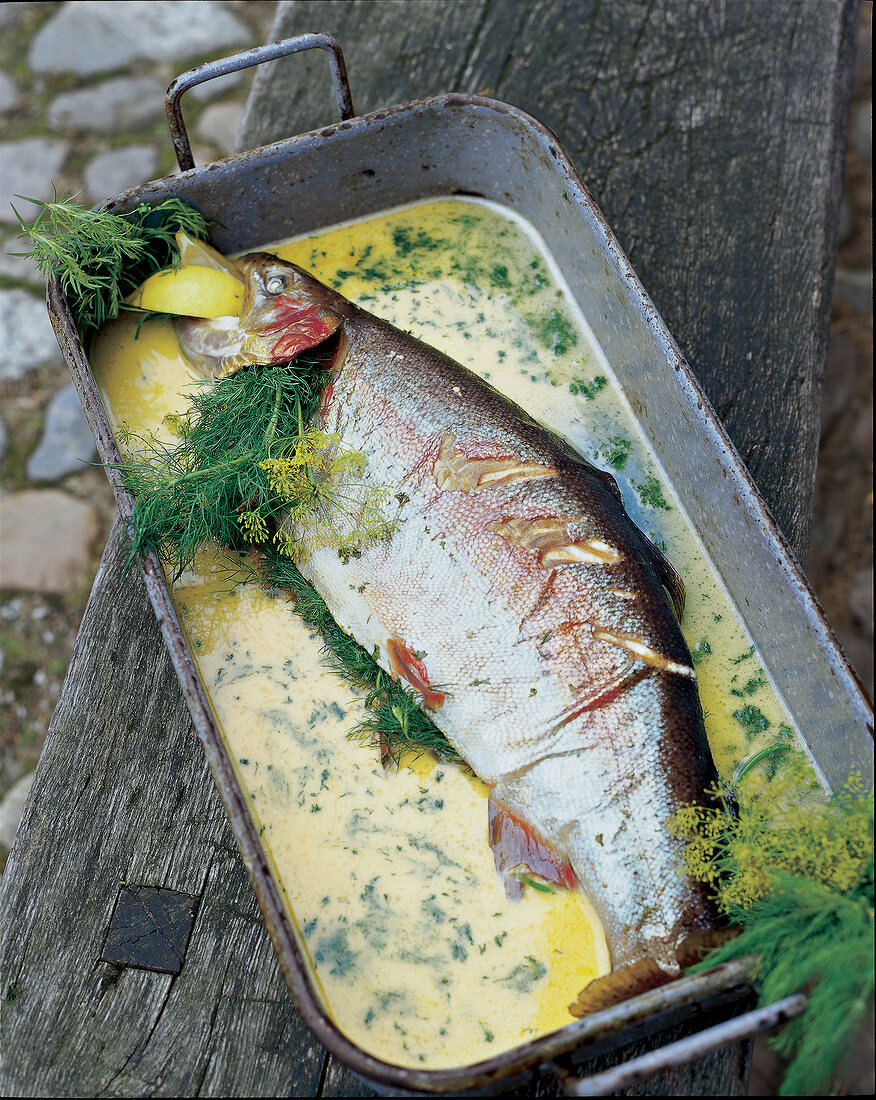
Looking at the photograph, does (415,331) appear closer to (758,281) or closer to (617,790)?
(758,281)

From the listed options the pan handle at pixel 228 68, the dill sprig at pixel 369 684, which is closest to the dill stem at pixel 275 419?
the dill sprig at pixel 369 684

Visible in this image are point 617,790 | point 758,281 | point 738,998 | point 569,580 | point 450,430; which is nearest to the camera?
point 738,998

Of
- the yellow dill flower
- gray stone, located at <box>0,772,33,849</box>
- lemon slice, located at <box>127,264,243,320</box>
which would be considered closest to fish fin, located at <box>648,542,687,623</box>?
the yellow dill flower

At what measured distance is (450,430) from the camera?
87.5 inches

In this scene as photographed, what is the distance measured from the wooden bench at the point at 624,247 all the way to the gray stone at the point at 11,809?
44.3 inches

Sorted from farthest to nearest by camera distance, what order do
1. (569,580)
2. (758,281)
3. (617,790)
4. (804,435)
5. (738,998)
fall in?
(758,281) → (804,435) → (569,580) → (617,790) → (738,998)

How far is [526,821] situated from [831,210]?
222 centimetres

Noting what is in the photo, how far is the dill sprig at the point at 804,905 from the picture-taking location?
1.54 m

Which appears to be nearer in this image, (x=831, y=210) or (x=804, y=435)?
(x=804, y=435)

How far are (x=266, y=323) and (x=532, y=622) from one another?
1039 millimetres

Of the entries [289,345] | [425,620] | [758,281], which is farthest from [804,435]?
[289,345]

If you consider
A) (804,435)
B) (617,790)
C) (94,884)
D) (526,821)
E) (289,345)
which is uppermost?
(289,345)

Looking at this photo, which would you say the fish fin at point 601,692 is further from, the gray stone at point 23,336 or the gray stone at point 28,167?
the gray stone at point 28,167

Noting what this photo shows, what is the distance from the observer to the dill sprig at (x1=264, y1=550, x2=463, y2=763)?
2.11m
